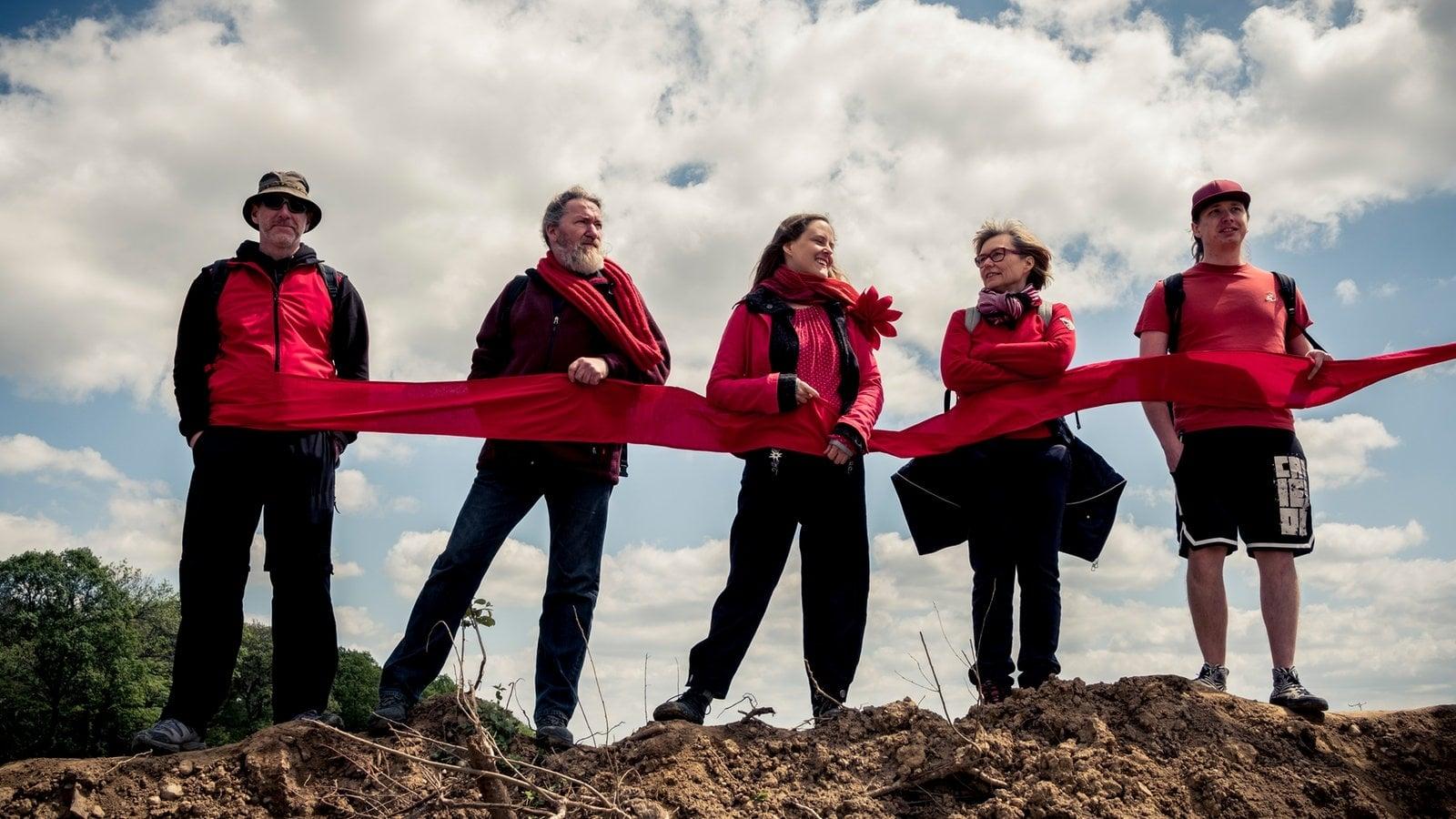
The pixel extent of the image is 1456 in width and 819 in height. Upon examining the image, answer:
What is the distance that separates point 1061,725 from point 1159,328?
2.46 m

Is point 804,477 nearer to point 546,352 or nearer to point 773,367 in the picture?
point 773,367

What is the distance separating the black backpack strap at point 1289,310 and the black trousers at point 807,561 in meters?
2.73

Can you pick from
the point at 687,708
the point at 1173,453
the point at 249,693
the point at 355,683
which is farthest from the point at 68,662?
the point at 1173,453

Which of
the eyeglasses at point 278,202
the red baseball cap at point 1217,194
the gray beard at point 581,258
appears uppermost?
the red baseball cap at point 1217,194

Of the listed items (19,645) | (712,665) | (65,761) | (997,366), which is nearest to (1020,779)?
(712,665)

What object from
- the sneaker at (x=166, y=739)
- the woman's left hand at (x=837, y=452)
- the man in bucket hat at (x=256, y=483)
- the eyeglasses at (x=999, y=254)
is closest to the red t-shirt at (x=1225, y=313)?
the eyeglasses at (x=999, y=254)

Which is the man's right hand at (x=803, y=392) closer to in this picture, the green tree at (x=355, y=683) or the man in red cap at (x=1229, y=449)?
the man in red cap at (x=1229, y=449)

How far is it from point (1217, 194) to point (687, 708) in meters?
4.08

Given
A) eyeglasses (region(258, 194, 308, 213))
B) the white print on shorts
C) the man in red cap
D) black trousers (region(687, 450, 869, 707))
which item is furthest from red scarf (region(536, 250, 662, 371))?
the white print on shorts

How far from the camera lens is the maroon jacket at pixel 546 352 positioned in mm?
6156

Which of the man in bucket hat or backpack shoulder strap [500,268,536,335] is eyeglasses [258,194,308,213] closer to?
the man in bucket hat

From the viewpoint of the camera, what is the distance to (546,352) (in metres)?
6.38

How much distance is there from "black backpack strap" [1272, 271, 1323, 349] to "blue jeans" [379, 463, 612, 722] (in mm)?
4056

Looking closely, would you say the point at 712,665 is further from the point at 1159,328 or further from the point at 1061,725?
the point at 1159,328
